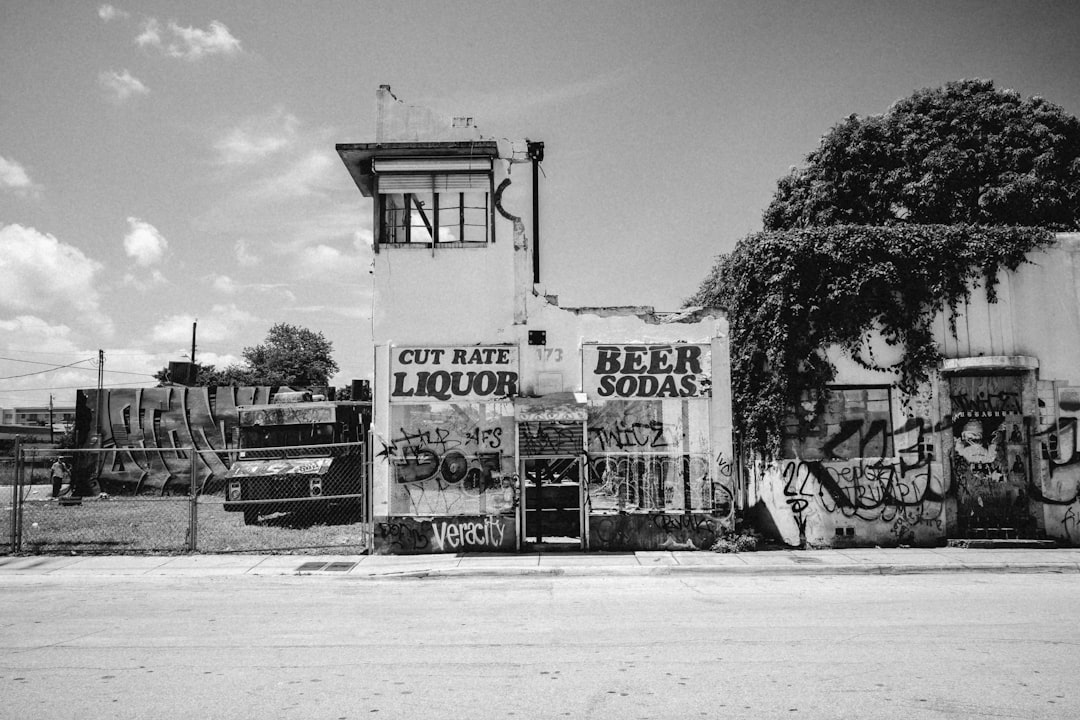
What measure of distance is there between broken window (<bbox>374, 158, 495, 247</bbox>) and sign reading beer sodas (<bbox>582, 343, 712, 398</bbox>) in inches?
121

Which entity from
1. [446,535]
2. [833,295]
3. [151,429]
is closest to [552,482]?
[446,535]

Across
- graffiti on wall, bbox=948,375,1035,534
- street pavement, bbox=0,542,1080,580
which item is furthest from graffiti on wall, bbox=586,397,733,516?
graffiti on wall, bbox=948,375,1035,534

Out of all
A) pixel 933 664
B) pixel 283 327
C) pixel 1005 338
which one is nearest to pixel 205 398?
pixel 1005 338

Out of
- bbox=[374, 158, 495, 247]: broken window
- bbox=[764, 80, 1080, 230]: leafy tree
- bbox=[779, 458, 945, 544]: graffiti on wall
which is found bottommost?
bbox=[779, 458, 945, 544]: graffiti on wall

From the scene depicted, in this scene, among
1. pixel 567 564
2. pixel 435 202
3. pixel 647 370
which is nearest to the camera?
pixel 567 564

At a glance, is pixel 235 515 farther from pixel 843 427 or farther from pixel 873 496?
pixel 873 496

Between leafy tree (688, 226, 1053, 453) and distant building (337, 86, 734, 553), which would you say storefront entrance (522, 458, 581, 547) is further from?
leafy tree (688, 226, 1053, 453)

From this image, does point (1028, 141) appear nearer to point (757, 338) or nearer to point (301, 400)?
point (757, 338)

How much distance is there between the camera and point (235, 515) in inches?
808

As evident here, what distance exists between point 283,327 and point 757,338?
5632 cm

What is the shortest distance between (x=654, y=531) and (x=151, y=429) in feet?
80.8

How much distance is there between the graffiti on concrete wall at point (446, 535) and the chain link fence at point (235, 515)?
1.97 feet

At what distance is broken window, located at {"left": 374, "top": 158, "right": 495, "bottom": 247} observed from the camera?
47.3 feet

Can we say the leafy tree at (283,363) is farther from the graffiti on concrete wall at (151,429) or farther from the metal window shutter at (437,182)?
the metal window shutter at (437,182)
